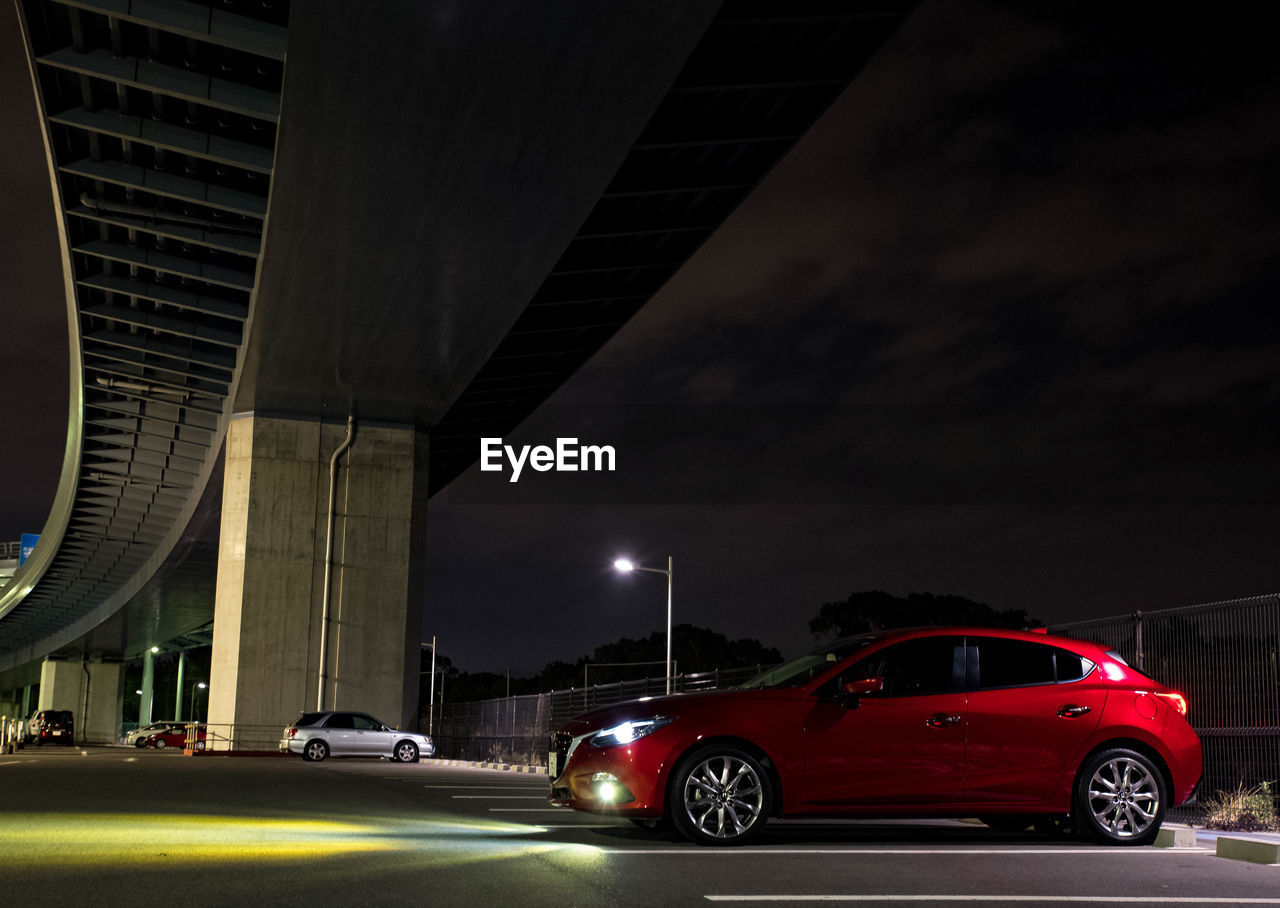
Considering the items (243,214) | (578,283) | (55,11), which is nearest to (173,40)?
(55,11)

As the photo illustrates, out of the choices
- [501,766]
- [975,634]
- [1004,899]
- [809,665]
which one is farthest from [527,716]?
[1004,899]

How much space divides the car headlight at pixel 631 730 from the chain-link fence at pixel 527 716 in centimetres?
1100

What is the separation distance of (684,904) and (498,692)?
110959 millimetres

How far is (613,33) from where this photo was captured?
16.6m

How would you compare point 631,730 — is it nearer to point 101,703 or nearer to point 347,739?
point 347,739

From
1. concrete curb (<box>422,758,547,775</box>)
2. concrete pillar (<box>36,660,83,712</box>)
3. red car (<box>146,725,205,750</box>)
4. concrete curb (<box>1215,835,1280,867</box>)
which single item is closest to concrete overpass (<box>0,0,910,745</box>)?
concrete curb (<box>422,758,547,775</box>)

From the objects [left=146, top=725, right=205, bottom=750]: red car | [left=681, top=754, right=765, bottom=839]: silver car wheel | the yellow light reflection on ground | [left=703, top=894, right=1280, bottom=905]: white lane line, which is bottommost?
[left=146, top=725, right=205, bottom=750]: red car

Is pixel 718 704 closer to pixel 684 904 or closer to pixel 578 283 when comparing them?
pixel 684 904

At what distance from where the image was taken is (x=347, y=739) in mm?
32312

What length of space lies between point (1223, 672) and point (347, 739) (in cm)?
2440

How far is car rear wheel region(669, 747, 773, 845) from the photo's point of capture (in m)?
9.34

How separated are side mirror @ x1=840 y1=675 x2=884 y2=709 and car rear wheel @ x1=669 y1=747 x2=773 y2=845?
32.0 inches

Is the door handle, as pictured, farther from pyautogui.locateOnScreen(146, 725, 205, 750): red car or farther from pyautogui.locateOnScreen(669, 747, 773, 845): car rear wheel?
pyautogui.locateOnScreen(146, 725, 205, 750): red car

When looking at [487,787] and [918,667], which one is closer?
[918,667]
